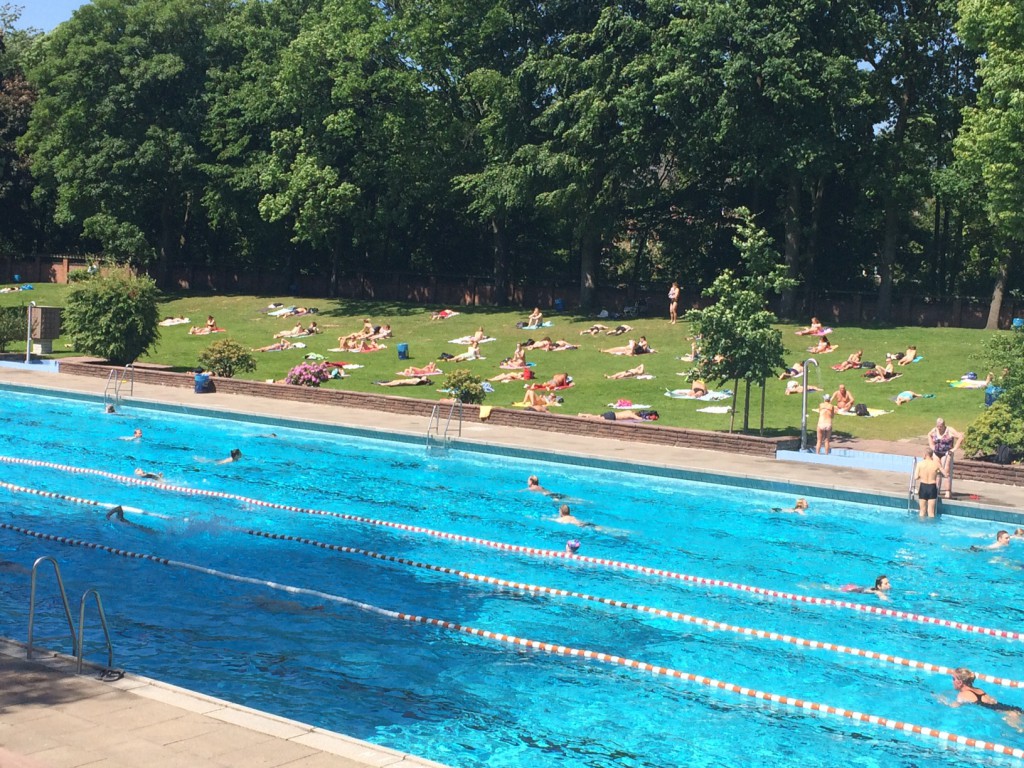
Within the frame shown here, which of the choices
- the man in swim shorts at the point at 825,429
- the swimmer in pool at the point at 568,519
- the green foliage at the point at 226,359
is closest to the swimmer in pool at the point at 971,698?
the swimmer in pool at the point at 568,519

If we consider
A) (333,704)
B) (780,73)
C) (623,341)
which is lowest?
(333,704)

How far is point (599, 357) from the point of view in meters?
40.1

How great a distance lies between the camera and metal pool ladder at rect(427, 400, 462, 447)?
1100 inches

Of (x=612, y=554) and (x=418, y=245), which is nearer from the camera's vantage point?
(x=612, y=554)

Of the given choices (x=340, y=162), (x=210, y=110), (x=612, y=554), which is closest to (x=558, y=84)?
(x=340, y=162)

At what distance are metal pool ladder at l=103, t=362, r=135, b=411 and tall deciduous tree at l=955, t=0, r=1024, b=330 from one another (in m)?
27.6

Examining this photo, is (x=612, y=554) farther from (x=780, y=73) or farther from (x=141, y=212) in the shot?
(x=141, y=212)

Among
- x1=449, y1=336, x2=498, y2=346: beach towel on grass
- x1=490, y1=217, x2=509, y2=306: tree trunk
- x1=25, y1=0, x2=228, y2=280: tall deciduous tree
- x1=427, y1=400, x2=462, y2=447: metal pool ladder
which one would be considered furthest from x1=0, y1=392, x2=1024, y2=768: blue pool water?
x1=25, y1=0, x2=228, y2=280: tall deciduous tree

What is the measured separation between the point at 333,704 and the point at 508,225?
46.6m

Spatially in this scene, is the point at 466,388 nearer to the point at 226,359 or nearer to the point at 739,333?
the point at 739,333

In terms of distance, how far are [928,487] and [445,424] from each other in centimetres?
1308

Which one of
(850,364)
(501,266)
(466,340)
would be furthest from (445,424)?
(501,266)

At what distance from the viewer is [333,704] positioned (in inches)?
489

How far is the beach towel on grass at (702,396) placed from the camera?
33.2 metres
